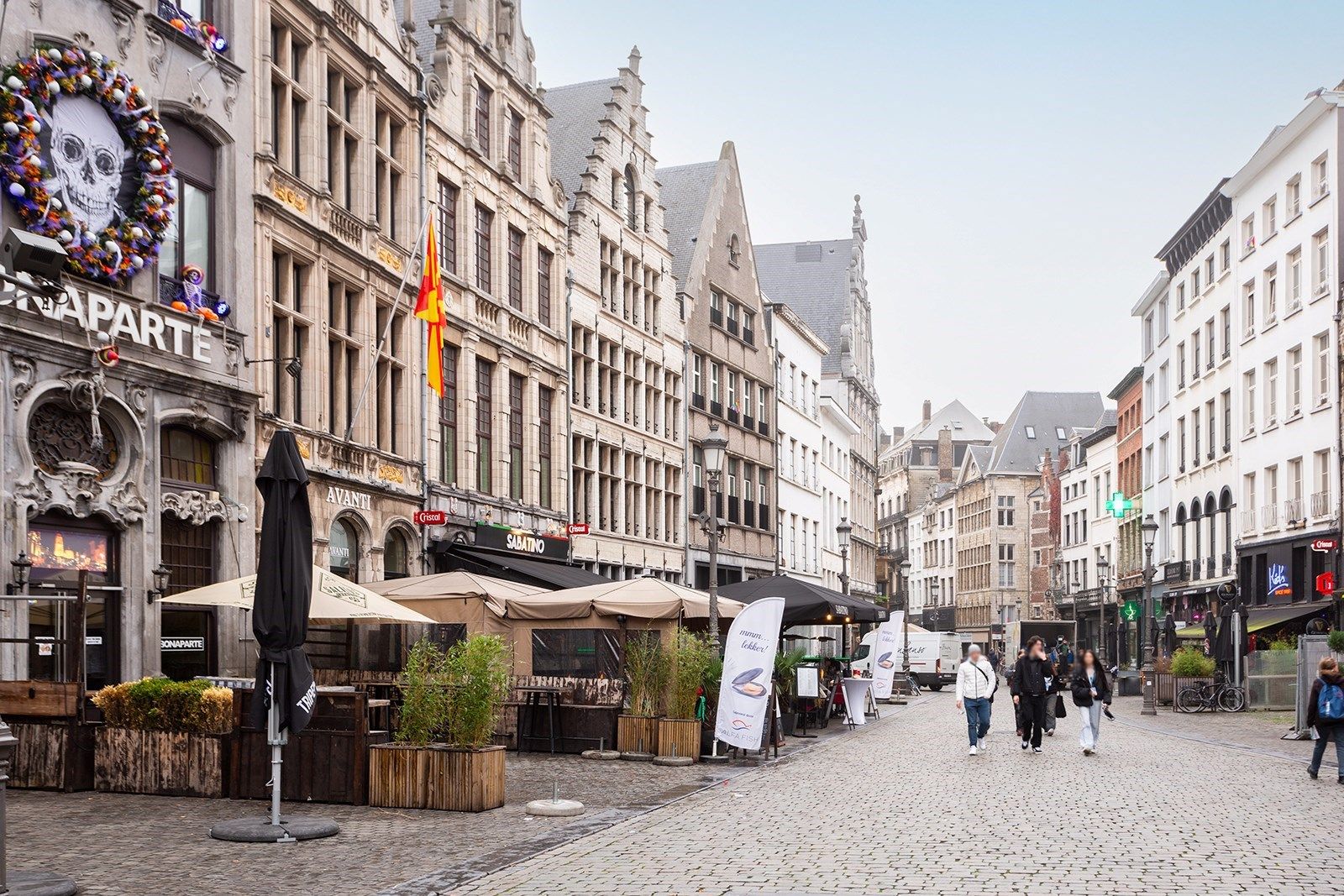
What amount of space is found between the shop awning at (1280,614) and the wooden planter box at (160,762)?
3351 cm

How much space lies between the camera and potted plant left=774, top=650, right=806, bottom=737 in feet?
84.9

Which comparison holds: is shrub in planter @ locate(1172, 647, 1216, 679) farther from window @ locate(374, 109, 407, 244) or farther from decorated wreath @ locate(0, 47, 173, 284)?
decorated wreath @ locate(0, 47, 173, 284)

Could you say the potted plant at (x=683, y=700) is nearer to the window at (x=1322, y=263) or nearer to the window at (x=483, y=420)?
the window at (x=483, y=420)

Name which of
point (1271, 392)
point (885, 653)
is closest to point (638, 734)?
point (885, 653)

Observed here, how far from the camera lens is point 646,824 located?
47.1 feet

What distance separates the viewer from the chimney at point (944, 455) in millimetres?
141875

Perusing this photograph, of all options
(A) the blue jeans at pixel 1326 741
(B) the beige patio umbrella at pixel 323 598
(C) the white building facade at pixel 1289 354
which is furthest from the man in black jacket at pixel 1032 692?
(C) the white building facade at pixel 1289 354

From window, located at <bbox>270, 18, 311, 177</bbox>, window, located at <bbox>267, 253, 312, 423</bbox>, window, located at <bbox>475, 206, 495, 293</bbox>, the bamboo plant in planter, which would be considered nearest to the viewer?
the bamboo plant in planter

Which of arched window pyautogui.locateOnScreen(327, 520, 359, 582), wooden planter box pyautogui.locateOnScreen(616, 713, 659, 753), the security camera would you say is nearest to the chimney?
arched window pyautogui.locateOnScreen(327, 520, 359, 582)

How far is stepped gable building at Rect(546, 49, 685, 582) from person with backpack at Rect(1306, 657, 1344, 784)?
22.4 meters

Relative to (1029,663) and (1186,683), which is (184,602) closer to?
(1029,663)

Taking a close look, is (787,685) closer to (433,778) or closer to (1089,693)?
(1089,693)

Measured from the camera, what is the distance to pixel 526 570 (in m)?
32.1

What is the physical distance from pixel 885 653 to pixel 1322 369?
18063mm
